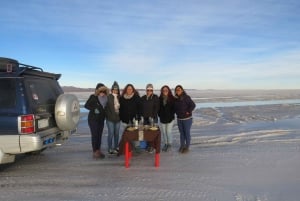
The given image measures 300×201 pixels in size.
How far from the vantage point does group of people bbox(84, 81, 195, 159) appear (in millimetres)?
8664

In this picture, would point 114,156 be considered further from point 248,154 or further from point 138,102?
point 248,154

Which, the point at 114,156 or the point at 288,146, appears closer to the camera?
the point at 114,156

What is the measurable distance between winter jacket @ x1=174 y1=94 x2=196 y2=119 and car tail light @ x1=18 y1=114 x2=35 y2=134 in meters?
3.83

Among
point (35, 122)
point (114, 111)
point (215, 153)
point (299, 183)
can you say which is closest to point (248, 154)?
point (215, 153)

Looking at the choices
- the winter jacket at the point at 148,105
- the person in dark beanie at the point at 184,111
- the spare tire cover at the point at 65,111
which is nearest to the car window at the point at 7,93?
the spare tire cover at the point at 65,111

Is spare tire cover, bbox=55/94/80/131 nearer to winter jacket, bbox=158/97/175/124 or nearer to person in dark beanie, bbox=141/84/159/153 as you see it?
person in dark beanie, bbox=141/84/159/153

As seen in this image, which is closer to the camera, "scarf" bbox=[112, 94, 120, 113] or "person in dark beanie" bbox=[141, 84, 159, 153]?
"scarf" bbox=[112, 94, 120, 113]

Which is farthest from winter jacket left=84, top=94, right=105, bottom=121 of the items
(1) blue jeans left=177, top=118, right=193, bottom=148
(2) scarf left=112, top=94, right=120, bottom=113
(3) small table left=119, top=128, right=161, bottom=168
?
(1) blue jeans left=177, top=118, right=193, bottom=148

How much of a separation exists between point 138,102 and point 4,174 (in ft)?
11.2

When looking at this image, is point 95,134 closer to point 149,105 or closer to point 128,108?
point 128,108

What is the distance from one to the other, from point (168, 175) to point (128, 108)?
2571 millimetres

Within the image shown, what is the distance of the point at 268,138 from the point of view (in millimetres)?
11055

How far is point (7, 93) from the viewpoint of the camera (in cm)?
658

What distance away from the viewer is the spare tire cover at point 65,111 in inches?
293
